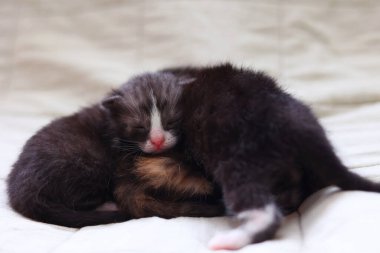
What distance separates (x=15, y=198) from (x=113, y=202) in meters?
0.26

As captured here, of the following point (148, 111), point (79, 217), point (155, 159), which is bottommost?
point (79, 217)

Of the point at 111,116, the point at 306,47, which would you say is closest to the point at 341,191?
the point at 111,116

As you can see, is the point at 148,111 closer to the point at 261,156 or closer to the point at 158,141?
the point at 158,141

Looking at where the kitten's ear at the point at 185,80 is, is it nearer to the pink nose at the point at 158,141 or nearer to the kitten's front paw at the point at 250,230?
the pink nose at the point at 158,141

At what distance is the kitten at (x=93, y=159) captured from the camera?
1.37m

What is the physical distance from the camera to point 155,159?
145 cm

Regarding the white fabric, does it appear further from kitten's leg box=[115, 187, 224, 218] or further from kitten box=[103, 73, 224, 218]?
kitten's leg box=[115, 187, 224, 218]

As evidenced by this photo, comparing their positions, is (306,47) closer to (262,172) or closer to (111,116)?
(111,116)

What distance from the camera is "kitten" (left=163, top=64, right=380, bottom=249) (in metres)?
1.14

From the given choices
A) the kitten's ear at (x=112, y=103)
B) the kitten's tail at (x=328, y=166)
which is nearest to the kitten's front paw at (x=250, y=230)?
the kitten's tail at (x=328, y=166)

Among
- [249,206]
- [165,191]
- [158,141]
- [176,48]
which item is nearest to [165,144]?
[158,141]

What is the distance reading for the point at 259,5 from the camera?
87.2 inches

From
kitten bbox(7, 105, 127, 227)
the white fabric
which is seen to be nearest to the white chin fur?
kitten bbox(7, 105, 127, 227)

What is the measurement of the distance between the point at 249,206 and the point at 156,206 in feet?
1.02
